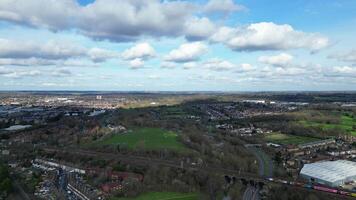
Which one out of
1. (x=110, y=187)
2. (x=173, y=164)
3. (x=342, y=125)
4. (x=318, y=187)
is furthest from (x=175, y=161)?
(x=342, y=125)

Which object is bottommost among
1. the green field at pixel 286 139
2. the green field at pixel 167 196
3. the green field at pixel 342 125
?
the green field at pixel 167 196

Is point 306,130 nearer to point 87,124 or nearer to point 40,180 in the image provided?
point 87,124

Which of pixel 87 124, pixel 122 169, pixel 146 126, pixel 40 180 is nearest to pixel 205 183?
pixel 122 169

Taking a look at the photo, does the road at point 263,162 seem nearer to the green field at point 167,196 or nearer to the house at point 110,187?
the green field at point 167,196

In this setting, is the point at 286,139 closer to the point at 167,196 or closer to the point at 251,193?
the point at 251,193

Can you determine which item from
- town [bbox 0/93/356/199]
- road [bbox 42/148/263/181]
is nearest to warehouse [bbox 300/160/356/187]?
town [bbox 0/93/356/199]

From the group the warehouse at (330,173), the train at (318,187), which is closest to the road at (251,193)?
the train at (318,187)
